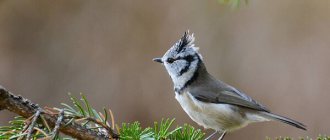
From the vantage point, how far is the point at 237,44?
462 centimetres

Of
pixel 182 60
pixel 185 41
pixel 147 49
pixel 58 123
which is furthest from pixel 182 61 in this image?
pixel 147 49

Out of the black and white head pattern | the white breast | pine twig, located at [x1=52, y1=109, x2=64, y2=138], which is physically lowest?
pine twig, located at [x1=52, y1=109, x2=64, y2=138]

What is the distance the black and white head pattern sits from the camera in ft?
9.35

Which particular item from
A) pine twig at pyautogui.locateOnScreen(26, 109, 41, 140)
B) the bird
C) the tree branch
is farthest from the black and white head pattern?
pine twig at pyautogui.locateOnScreen(26, 109, 41, 140)

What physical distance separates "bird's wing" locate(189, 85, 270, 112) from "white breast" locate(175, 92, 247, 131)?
1.2 inches

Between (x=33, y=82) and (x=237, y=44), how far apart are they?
5.92ft

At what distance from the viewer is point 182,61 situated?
296 cm

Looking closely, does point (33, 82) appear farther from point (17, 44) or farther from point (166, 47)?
point (166, 47)

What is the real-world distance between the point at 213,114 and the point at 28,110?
4.77ft

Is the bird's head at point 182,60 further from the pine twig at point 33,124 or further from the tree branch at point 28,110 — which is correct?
the pine twig at point 33,124

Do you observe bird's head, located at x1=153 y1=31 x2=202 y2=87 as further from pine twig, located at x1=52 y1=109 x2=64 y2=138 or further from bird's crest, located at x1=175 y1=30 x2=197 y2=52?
pine twig, located at x1=52 y1=109 x2=64 y2=138

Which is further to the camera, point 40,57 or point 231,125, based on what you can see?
point 40,57

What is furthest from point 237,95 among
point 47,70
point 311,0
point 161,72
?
point 47,70

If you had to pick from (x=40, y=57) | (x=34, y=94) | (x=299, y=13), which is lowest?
(x=299, y=13)
